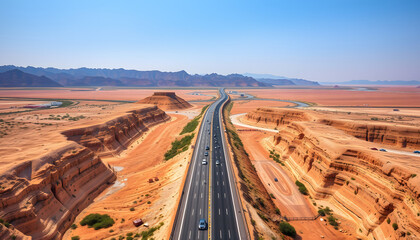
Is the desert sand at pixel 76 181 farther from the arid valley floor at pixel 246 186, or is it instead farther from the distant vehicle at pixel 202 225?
the distant vehicle at pixel 202 225

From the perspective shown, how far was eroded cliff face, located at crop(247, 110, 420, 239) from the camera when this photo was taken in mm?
32125

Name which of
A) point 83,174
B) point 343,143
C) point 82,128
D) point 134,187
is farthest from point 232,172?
point 82,128

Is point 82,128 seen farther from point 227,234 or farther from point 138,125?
point 227,234

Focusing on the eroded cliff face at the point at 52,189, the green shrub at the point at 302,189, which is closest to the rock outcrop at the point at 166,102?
the eroded cliff face at the point at 52,189

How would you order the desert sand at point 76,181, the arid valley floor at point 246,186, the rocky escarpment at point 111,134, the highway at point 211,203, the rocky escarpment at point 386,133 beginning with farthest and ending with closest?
the rocky escarpment at point 386,133, the rocky escarpment at point 111,134, the arid valley floor at point 246,186, the desert sand at point 76,181, the highway at point 211,203

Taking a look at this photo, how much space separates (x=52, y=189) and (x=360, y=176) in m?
57.7

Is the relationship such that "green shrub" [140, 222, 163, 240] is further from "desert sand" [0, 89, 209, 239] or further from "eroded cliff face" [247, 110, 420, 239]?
"eroded cliff face" [247, 110, 420, 239]

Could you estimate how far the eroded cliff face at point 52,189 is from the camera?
29.5 m

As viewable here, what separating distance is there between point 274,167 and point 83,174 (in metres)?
49.3

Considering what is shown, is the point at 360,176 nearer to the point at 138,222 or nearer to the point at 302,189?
the point at 302,189

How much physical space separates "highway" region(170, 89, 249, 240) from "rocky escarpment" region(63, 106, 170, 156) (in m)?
31.4

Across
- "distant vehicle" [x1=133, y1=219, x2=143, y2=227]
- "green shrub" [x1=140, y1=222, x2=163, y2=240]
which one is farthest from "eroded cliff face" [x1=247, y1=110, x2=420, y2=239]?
"distant vehicle" [x1=133, y1=219, x2=143, y2=227]

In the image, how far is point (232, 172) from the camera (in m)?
46.3

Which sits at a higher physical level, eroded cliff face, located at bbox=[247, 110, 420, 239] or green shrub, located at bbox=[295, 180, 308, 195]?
eroded cliff face, located at bbox=[247, 110, 420, 239]
